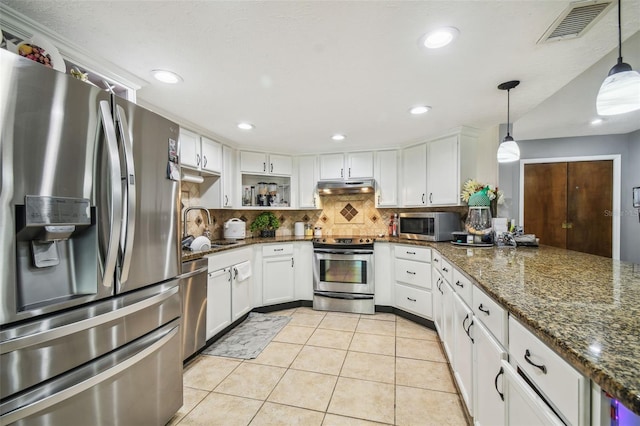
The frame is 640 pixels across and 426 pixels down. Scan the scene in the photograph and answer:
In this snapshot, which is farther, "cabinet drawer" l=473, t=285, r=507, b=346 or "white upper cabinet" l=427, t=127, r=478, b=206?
"white upper cabinet" l=427, t=127, r=478, b=206

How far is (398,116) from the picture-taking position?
2.61 metres

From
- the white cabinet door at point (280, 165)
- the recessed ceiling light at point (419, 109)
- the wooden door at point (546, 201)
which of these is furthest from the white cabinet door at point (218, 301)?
the wooden door at point (546, 201)

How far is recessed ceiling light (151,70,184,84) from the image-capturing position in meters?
1.76

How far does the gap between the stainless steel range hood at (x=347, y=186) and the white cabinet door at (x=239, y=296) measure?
158 cm

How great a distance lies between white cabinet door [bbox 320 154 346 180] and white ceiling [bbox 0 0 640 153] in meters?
1.16

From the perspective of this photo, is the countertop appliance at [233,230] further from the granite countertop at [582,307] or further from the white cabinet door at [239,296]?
the granite countertop at [582,307]

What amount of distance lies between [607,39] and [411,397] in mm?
2455

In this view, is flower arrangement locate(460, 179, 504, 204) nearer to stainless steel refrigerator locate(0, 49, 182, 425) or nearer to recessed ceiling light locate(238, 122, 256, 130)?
recessed ceiling light locate(238, 122, 256, 130)

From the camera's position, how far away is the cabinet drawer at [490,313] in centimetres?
107

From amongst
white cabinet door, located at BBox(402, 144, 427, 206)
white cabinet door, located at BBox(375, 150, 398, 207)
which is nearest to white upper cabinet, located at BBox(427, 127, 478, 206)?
white cabinet door, located at BBox(402, 144, 427, 206)

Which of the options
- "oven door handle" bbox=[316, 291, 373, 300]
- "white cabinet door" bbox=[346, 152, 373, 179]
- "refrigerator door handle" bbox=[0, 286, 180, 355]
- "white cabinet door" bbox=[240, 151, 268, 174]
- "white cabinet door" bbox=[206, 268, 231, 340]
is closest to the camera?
"refrigerator door handle" bbox=[0, 286, 180, 355]

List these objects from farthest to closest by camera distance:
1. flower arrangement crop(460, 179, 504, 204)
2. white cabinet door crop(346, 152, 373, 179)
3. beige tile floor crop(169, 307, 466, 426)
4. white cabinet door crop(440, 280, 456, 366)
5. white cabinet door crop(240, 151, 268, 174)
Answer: white cabinet door crop(346, 152, 373, 179)
white cabinet door crop(240, 151, 268, 174)
flower arrangement crop(460, 179, 504, 204)
white cabinet door crop(440, 280, 456, 366)
beige tile floor crop(169, 307, 466, 426)

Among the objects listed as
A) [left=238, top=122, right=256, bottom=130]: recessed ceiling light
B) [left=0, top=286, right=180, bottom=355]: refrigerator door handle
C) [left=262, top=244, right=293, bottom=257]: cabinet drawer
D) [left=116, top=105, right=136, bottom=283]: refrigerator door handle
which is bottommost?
[left=262, top=244, right=293, bottom=257]: cabinet drawer

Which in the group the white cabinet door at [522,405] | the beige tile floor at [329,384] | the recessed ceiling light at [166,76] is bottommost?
the beige tile floor at [329,384]
